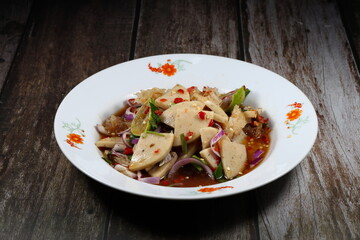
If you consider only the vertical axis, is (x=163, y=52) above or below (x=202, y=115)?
below

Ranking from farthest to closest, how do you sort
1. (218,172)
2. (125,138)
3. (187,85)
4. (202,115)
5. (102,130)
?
(187,85)
(102,130)
(125,138)
(202,115)
(218,172)

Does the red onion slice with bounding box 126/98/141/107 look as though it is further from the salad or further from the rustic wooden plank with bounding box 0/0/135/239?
the rustic wooden plank with bounding box 0/0/135/239

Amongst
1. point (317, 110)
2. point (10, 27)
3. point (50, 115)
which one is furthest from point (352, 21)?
point (10, 27)

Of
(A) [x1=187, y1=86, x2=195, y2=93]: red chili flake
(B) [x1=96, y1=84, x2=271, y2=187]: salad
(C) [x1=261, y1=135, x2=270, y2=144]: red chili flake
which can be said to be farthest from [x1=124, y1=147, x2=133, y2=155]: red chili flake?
(C) [x1=261, y1=135, x2=270, y2=144]: red chili flake

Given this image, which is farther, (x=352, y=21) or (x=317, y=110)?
(x=352, y=21)

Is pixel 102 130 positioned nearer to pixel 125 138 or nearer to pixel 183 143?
pixel 125 138

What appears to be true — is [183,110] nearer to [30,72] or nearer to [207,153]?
[207,153]

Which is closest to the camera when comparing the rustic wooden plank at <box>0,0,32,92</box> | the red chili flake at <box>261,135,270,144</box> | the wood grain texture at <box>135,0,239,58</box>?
the red chili flake at <box>261,135,270,144</box>
